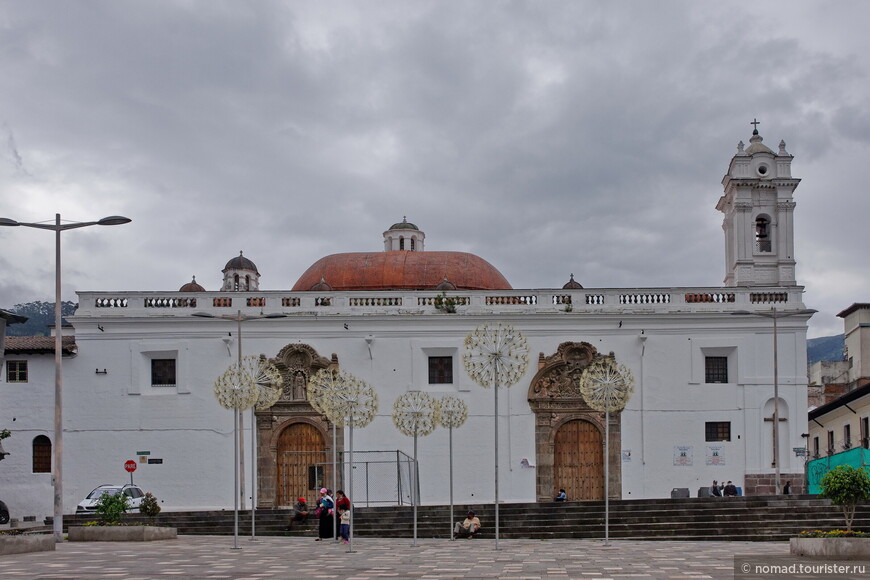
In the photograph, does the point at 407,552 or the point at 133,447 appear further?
the point at 133,447

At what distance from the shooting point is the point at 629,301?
1624 inches

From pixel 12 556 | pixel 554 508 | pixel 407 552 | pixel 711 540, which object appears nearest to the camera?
pixel 12 556

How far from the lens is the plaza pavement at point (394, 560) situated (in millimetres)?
19656

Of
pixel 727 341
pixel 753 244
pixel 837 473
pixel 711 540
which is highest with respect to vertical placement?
pixel 753 244

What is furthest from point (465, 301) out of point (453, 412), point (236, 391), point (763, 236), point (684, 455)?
point (236, 391)

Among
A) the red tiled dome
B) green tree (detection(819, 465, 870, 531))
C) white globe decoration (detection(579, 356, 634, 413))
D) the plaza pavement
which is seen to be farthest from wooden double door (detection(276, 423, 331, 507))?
green tree (detection(819, 465, 870, 531))

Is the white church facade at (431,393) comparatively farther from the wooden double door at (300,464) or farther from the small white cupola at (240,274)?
the small white cupola at (240,274)

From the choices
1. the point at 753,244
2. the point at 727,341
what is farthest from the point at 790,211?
the point at 727,341

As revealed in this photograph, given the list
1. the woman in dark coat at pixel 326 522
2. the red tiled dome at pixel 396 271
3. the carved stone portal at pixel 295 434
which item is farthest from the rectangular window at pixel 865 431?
the woman in dark coat at pixel 326 522

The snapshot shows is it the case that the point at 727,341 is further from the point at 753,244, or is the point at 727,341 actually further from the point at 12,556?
the point at 12,556

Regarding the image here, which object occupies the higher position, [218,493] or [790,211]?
[790,211]

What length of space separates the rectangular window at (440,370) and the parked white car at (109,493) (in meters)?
10.3

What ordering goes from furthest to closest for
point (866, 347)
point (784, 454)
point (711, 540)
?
point (866, 347) → point (784, 454) → point (711, 540)

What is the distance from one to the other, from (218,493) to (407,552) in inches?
658
